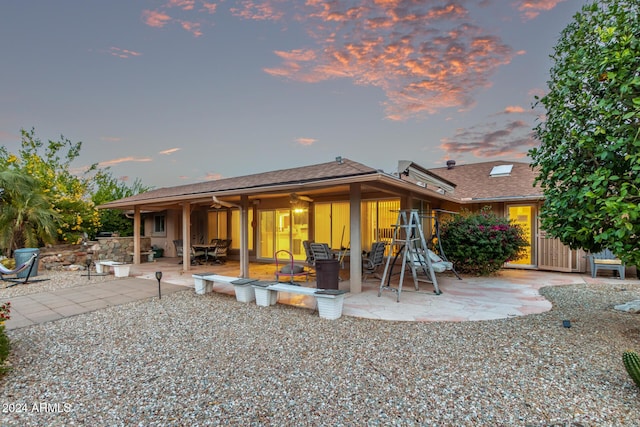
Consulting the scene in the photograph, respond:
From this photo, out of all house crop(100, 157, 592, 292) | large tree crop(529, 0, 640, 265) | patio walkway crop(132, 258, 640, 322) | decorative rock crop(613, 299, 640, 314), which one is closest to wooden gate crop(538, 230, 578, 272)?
house crop(100, 157, 592, 292)

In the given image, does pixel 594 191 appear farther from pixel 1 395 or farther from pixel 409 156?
pixel 409 156

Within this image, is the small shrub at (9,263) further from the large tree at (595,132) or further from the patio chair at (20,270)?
the large tree at (595,132)

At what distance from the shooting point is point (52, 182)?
39.1 ft

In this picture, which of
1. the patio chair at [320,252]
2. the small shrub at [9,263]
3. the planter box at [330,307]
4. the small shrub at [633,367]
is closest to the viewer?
the small shrub at [633,367]

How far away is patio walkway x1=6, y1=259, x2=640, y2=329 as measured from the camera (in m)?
4.79

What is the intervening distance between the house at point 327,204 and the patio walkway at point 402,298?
115 centimetres

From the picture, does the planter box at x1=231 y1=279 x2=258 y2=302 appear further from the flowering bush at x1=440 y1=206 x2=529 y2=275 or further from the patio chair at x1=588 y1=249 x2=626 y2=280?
the patio chair at x1=588 y1=249 x2=626 y2=280

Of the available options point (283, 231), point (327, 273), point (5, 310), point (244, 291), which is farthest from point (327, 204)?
point (5, 310)

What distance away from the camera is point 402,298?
574 cm

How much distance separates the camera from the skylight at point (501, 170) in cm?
1156

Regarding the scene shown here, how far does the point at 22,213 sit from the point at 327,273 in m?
9.91

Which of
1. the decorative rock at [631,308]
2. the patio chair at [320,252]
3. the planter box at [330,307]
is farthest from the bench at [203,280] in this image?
the decorative rock at [631,308]

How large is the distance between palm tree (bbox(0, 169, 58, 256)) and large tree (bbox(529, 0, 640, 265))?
42.3 feet

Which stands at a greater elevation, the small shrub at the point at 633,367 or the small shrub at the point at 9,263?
the small shrub at the point at 633,367
